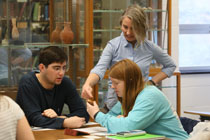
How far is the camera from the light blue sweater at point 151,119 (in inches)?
101

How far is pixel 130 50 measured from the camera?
3447mm

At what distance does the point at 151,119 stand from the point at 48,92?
0.98 m

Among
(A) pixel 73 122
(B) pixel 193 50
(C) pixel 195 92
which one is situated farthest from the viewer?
(B) pixel 193 50

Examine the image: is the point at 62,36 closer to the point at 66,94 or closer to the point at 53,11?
the point at 53,11

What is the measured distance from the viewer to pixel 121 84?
271 centimetres

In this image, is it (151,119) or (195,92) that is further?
(195,92)

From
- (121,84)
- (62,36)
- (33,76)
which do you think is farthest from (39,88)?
(62,36)

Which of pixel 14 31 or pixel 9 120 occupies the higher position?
pixel 14 31

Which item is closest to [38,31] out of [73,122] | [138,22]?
[138,22]

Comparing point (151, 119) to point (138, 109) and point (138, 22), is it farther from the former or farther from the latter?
point (138, 22)

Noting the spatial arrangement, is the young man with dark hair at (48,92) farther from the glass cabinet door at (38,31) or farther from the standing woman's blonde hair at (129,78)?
the glass cabinet door at (38,31)

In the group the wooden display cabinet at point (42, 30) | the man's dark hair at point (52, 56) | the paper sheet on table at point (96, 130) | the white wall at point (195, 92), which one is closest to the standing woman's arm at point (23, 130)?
the paper sheet on table at point (96, 130)

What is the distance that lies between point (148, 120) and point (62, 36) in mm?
2464

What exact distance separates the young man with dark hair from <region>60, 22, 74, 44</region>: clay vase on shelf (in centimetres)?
148
